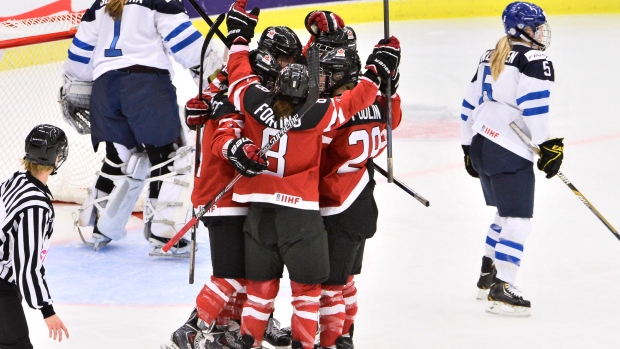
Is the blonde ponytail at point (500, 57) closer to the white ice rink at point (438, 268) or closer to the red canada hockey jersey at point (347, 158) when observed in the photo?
the red canada hockey jersey at point (347, 158)

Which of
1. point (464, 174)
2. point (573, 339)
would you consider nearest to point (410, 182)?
point (464, 174)

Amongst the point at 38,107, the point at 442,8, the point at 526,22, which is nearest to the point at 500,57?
the point at 526,22

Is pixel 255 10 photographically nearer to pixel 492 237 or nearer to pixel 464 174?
pixel 492 237

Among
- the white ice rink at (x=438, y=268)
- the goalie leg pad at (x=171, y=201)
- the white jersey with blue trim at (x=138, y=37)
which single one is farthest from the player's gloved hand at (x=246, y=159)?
the goalie leg pad at (x=171, y=201)

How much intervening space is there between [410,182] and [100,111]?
6.51 ft

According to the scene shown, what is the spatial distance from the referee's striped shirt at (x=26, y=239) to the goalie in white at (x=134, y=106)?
6.15ft

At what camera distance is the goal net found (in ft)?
19.1

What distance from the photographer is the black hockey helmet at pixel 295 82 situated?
10.5ft

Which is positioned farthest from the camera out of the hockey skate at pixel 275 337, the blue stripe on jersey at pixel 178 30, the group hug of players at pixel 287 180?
the blue stripe on jersey at pixel 178 30

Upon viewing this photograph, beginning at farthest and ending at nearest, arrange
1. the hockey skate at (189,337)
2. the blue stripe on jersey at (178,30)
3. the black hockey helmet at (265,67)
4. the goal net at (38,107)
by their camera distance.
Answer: the goal net at (38,107) < the blue stripe on jersey at (178,30) < the hockey skate at (189,337) < the black hockey helmet at (265,67)

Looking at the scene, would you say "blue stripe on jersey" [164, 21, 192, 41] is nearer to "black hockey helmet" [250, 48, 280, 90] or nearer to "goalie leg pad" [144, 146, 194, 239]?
"goalie leg pad" [144, 146, 194, 239]

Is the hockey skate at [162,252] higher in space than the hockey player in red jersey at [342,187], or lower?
lower

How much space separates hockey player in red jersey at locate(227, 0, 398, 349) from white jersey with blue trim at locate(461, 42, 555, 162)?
2.84 ft

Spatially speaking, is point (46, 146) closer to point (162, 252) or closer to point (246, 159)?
point (246, 159)
